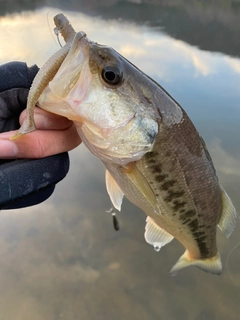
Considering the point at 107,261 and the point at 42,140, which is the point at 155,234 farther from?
the point at 107,261

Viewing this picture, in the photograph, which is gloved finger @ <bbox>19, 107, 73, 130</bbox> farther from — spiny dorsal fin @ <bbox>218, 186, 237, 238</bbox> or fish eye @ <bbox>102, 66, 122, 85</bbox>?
spiny dorsal fin @ <bbox>218, 186, 237, 238</bbox>

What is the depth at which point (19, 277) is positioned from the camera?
2992mm

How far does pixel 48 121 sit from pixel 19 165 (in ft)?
0.68

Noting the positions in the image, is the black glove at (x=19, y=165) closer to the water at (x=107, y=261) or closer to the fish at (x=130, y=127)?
the fish at (x=130, y=127)

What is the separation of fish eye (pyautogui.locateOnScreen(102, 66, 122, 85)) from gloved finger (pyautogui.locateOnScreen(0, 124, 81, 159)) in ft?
0.89

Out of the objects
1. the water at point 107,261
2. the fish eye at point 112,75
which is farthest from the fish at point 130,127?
the water at point 107,261

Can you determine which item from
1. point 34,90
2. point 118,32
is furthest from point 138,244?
point 118,32

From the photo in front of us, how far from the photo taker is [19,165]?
48.8 inches

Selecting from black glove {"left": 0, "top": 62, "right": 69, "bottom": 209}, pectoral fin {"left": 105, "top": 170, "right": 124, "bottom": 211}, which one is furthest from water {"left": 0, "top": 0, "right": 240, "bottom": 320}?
pectoral fin {"left": 105, "top": 170, "right": 124, "bottom": 211}

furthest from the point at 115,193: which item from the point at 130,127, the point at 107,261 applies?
the point at 107,261

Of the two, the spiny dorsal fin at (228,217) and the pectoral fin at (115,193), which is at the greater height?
the pectoral fin at (115,193)

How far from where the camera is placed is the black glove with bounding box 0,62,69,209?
1.22 metres

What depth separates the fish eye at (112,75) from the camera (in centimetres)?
110

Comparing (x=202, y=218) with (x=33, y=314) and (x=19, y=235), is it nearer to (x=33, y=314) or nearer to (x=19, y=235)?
(x=33, y=314)
